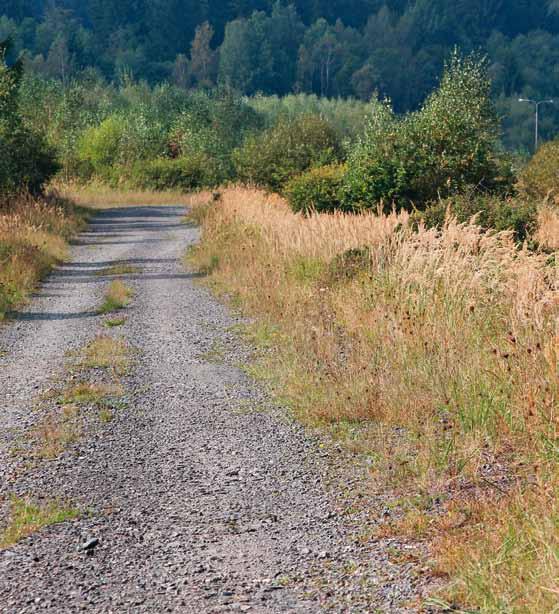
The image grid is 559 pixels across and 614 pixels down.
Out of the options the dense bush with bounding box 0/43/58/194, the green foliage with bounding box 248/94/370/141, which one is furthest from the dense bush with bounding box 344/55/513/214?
the green foliage with bounding box 248/94/370/141

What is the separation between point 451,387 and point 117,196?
143 ft

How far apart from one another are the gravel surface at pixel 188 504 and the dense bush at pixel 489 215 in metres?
4.80

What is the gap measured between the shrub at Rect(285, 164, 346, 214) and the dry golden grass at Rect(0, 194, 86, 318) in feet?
20.4

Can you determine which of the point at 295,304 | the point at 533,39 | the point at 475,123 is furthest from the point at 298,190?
the point at 533,39

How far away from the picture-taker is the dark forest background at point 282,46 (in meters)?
156

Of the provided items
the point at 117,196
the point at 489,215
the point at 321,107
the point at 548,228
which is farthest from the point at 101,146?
the point at 321,107

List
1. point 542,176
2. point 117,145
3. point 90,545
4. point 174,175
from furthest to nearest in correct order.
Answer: point 117,145 → point 174,175 → point 542,176 → point 90,545

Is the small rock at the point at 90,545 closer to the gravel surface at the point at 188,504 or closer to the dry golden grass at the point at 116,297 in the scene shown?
the gravel surface at the point at 188,504

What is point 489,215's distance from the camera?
602 inches

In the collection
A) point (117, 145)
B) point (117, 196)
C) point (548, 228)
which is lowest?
point (117, 196)

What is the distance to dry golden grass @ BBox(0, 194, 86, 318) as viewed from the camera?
1692cm

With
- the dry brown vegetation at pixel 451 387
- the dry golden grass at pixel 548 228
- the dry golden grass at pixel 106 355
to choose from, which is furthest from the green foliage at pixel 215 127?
the dry brown vegetation at pixel 451 387

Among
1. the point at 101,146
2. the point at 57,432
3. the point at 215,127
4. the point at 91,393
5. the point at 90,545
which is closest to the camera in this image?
the point at 90,545

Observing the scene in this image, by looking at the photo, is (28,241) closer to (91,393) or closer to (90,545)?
(91,393)
